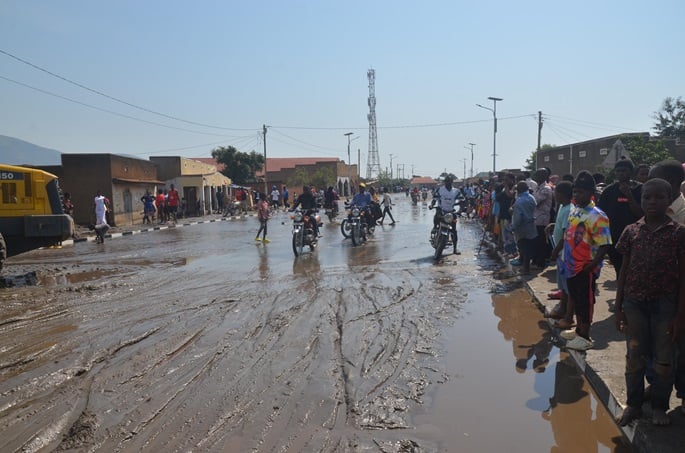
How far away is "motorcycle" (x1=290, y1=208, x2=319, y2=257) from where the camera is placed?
13.2 metres

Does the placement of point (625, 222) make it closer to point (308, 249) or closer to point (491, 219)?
point (491, 219)

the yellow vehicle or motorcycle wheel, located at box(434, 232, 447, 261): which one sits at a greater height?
the yellow vehicle

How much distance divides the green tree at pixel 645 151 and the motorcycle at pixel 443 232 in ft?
59.2

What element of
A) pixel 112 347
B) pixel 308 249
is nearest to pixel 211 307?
pixel 112 347

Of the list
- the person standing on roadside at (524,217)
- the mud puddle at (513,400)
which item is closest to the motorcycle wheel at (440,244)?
the person standing on roadside at (524,217)

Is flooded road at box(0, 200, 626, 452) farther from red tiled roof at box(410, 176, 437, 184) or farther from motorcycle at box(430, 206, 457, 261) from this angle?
red tiled roof at box(410, 176, 437, 184)

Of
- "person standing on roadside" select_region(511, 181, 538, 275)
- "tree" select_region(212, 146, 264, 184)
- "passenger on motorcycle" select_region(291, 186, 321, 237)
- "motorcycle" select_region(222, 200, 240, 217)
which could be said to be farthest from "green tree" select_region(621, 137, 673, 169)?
"tree" select_region(212, 146, 264, 184)

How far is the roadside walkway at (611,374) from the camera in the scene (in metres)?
3.41

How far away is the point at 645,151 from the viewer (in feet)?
88.1

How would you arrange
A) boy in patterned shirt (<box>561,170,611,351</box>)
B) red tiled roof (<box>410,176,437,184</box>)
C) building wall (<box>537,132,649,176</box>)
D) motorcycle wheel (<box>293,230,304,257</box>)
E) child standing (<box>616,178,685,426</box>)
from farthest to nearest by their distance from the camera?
1. red tiled roof (<box>410,176,437,184</box>)
2. building wall (<box>537,132,649,176</box>)
3. motorcycle wheel (<box>293,230,304,257</box>)
4. boy in patterned shirt (<box>561,170,611,351</box>)
5. child standing (<box>616,178,685,426</box>)

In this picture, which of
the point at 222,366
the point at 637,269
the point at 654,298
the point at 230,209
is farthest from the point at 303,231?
the point at 230,209

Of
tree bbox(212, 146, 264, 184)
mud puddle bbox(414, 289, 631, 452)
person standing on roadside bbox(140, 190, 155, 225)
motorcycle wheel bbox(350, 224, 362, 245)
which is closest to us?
mud puddle bbox(414, 289, 631, 452)

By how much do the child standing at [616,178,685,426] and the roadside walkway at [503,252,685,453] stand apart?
0.10 meters

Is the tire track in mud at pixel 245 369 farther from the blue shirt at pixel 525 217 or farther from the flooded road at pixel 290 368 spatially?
the blue shirt at pixel 525 217
